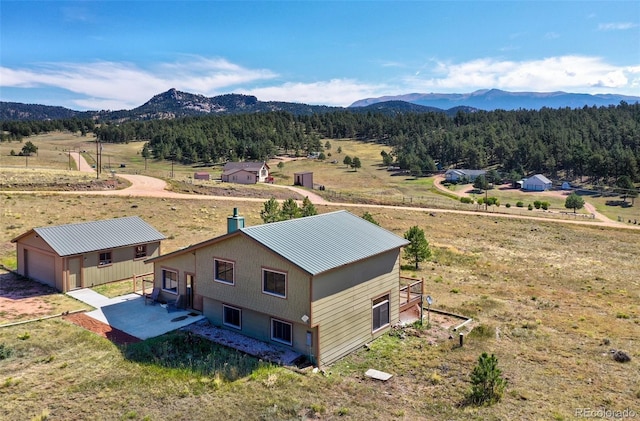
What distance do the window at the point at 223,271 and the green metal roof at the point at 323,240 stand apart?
194 centimetres

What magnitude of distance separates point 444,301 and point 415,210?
40212 millimetres

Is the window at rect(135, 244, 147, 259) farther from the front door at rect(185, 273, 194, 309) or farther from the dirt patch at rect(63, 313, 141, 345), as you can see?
the front door at rect(185, 273, 194, 309)

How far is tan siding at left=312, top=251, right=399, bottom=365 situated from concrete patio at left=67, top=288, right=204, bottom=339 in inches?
264

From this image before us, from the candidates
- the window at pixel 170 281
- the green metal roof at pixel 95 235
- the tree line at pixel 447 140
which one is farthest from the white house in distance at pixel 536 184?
the window at pixel 170 281

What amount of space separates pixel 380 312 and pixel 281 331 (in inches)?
185

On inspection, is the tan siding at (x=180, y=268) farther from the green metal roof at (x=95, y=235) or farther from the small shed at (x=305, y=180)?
the small shed at (x=305, y=180)

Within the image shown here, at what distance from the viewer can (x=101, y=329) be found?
19984mm

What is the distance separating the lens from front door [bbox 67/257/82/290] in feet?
84.4

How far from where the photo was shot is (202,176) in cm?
9025

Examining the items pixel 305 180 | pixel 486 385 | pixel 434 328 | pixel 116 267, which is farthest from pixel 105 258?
pixel 305 180

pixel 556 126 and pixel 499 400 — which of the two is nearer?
pixel 499 400

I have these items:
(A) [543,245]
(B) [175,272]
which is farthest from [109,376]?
(A) [543,245]

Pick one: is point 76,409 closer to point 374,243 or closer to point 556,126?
point 374,243

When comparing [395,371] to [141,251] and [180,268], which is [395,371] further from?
[141,251]
